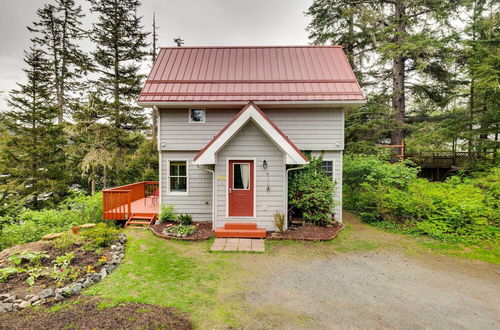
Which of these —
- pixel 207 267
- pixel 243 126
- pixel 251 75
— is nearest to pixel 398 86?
pixel 251 75

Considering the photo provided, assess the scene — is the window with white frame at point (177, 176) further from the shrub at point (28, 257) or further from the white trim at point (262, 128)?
the shrub at point (28, 257)

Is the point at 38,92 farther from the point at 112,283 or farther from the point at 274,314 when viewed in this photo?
the point at 274,314

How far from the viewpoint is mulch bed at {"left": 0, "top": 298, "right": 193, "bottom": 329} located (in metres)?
3.30

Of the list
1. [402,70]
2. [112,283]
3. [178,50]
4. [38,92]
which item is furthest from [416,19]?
[38,92]

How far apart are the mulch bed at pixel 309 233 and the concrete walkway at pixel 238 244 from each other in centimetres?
61

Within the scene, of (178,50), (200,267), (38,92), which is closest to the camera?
(200,267)

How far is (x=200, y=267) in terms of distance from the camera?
5.53 meters

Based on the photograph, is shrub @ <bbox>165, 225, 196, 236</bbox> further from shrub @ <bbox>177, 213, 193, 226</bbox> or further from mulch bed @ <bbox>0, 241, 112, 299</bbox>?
mulch bed @ <bbox>0, 241, 112, 299</bbox>

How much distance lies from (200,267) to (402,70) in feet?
50.4

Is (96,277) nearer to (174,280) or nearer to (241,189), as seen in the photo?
(174,280)

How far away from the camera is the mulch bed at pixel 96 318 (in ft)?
10.8

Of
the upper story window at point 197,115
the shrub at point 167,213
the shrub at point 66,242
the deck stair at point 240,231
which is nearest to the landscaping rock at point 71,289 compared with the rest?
the shrub at point 66,242

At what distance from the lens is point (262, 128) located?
7.43 metres

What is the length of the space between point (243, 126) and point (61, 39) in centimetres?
1753
